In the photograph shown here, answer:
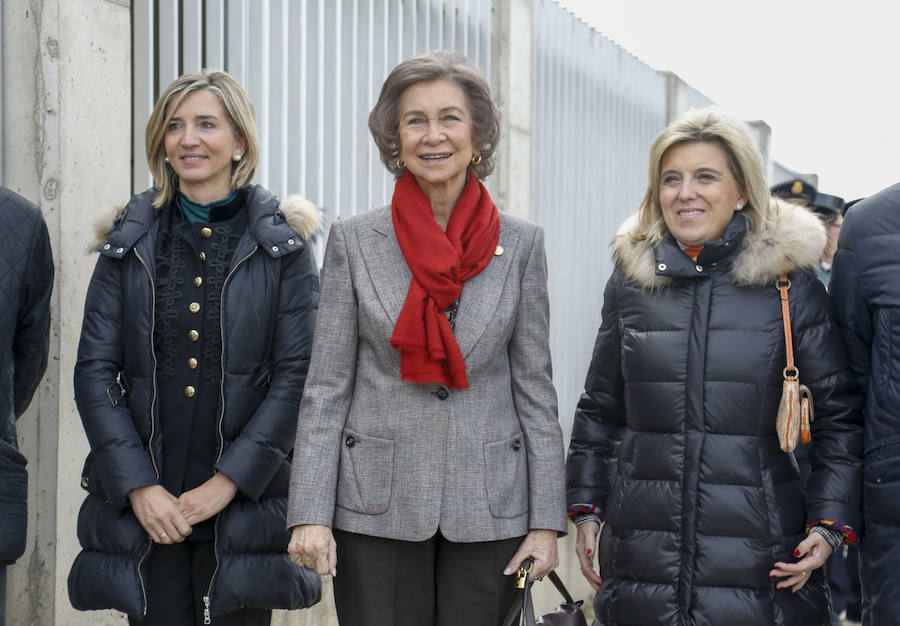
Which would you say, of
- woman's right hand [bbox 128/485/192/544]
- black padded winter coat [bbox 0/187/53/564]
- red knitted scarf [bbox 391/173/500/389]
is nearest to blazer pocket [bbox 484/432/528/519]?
red knitted scarf [bbox 391/173/500/389]

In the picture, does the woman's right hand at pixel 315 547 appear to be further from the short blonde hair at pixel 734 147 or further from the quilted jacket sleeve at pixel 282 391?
the short blonde hair at pixel 734 147

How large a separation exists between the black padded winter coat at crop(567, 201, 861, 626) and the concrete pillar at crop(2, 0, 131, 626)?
6.31ft

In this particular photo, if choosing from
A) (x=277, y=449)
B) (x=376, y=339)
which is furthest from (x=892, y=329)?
(x=277, y=449)

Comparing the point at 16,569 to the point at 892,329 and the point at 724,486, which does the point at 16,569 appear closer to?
the point at 724,486

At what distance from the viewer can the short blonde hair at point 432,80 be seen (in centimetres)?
282

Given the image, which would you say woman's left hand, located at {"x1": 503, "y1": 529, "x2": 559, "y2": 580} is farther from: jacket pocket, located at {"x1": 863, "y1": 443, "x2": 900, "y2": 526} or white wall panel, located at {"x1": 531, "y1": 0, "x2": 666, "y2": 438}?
white wall panel, located at {"x1": 531, "y1": 0, "x2": 666, "y2": 438}

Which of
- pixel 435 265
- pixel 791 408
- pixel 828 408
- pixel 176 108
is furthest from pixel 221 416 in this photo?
pixel 828 408

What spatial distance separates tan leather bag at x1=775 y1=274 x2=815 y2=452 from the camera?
9.22 ft

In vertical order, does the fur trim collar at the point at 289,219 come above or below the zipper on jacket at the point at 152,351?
above

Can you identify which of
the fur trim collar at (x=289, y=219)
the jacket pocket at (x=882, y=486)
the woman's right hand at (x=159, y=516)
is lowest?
the woman's right hand at (x=159, y=516)

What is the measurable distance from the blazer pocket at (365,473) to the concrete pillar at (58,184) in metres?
1.40

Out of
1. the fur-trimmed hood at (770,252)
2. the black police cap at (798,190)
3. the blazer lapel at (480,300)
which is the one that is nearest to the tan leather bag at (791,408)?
the fur-trimmed hood at (770,252)

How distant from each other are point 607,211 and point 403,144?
554cm

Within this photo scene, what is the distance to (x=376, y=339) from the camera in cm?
276
